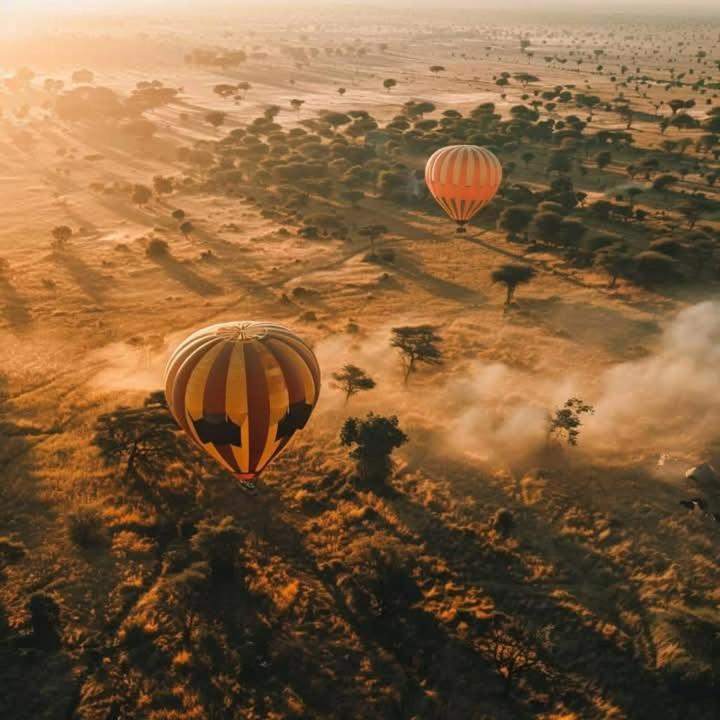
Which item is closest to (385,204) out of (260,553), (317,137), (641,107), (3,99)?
(317,137)

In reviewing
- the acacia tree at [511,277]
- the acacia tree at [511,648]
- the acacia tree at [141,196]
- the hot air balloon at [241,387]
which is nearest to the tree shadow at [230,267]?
the acacia tree at [141,196]

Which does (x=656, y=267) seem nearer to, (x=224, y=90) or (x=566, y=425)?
(x=566, y=425)

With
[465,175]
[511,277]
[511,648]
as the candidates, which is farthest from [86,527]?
[465,175]

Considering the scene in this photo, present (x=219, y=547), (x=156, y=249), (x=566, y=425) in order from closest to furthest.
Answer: (x=219, y=547) → (x=566, y=425) → (x=156, y=249)

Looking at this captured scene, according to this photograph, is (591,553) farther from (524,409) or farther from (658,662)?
(524,409)

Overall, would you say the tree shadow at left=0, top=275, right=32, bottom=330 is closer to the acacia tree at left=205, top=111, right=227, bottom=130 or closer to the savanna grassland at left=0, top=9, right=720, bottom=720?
the savanna grassland at left=0, top=9, right=720, bottom=720

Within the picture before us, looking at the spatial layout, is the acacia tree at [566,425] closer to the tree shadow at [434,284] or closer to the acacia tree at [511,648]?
the acacia tree at [511,648]
